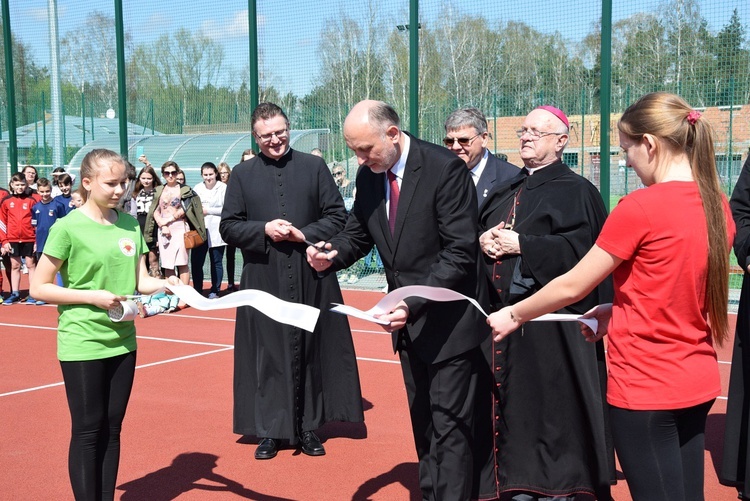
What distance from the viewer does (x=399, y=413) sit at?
6859 mm

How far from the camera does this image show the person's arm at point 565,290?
2945mm

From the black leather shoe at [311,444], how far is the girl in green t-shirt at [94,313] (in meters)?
1.82

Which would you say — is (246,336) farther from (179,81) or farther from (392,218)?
(179,81)

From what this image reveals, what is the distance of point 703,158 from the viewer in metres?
2.97

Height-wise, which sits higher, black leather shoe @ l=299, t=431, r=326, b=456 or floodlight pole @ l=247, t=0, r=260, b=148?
floodlight pole @ l=247, t=0, r=260, b=148

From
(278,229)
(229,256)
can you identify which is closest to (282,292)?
(278,229)

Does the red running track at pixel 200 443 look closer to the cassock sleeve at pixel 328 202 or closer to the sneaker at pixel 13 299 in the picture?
the cassock sleeve at pixel 328 202

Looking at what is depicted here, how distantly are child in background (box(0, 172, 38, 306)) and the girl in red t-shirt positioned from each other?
12.2 m

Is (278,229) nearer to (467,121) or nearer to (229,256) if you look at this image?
(467,121)

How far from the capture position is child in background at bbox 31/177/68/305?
13.1 metres

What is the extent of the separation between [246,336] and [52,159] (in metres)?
15.3

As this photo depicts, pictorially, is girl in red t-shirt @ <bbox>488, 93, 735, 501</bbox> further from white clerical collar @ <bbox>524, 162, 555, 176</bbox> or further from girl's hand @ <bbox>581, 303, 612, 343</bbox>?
white clerical collar @ <bbox>524, 162, 555, 176</bbox>

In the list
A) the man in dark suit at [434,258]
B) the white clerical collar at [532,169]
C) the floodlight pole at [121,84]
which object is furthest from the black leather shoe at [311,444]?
the floodlight pole at [121,84]

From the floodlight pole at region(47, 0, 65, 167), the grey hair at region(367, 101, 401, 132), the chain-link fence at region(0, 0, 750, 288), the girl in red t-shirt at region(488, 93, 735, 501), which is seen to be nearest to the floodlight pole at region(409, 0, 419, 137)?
the chain-link fence at region(0, 0, 750, 288)
